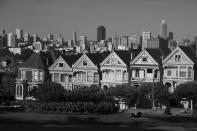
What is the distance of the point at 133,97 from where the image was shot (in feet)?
162

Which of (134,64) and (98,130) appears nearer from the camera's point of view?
(98,130)

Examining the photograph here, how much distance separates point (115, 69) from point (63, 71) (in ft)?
24.0

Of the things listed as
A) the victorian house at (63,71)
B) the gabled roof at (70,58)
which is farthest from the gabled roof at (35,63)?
the gabled roof at (70,58)

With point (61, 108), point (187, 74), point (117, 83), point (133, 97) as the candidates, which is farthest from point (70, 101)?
point (187, 74)

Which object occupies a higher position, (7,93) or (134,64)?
(134,64)

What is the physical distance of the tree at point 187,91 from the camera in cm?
4744

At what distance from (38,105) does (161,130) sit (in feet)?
46.5

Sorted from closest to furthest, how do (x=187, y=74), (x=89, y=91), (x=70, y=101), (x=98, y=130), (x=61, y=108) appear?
(x=98, y=130) < (x=61, y=108) < (x=70, y=101) < (x=89, y=91) < (x=187, y=74)

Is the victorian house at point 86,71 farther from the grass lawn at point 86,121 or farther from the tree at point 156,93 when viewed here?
the grass lawn at point 86,121

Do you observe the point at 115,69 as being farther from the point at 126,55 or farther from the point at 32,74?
the point at 32,74

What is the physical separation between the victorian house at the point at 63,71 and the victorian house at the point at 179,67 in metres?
12.3

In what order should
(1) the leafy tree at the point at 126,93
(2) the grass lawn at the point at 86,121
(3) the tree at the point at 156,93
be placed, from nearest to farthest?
(2) the grass lawn at the point at 86,121
(3) the tree at the point at 156,93
(1) the leafy tree at the point at 126,93

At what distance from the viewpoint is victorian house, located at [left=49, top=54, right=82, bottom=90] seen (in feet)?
188

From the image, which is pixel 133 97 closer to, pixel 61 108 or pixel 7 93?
pixel 61 108
